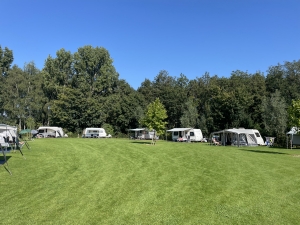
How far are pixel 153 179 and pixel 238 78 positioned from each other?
4452cm

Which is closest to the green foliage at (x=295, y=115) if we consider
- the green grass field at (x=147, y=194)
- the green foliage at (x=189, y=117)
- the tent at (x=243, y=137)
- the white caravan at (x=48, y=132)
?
the green grass field at (x=147, y=194)

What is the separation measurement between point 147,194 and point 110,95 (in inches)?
1964

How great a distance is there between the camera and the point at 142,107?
180ft

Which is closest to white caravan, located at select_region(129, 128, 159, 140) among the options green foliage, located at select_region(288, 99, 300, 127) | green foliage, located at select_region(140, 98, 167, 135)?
green foliage, located at select_region(140, 98, 167, 135)

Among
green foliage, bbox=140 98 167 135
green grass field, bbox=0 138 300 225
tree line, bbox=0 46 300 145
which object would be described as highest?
tree line, bbox=0 46 300 145

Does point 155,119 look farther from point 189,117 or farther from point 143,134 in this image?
point 189,117

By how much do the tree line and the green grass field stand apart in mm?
32123

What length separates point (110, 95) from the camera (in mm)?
56188

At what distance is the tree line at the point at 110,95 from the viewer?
4381 cm

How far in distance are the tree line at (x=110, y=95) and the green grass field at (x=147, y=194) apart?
3212cm

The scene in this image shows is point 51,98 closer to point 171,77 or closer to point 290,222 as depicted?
point 171,77

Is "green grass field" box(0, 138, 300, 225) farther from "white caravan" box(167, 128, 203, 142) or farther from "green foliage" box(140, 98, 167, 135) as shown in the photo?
"white caravan" box(167, 128, 203, 142)

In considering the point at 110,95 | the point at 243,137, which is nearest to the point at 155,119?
the point at 243,137

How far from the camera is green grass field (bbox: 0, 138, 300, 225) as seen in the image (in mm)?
5617
